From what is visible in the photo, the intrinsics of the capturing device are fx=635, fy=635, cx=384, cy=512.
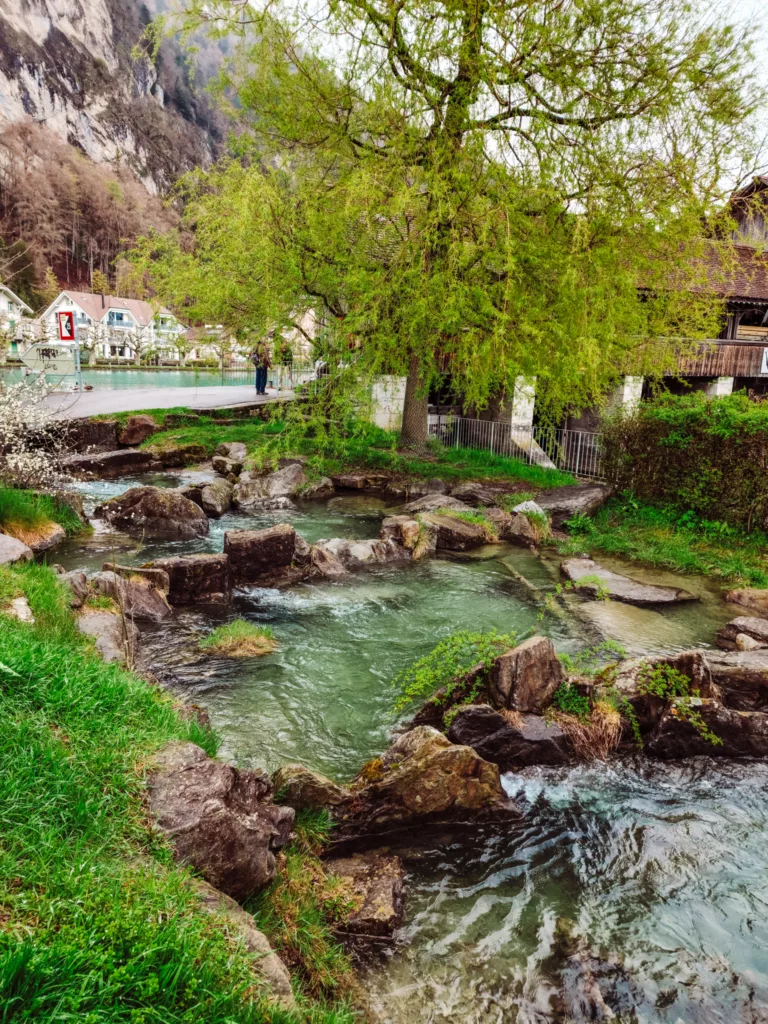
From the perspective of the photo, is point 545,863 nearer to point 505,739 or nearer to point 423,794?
point 423,794

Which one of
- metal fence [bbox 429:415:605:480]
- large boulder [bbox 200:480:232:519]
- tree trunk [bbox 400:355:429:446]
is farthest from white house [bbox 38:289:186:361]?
large boulder [bbox 200:480:232:519]

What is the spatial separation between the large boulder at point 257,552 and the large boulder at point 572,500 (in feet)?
20.9

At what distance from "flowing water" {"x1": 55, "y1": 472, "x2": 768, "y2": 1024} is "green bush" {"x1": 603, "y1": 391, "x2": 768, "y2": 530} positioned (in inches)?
190

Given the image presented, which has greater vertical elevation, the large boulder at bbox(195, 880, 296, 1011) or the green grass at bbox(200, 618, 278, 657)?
the large boulder at bbox(195, 880, 296, 1011)

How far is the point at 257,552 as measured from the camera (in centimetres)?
1002

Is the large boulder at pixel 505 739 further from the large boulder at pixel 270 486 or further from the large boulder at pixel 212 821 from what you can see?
the large boulder at pixel 270 486

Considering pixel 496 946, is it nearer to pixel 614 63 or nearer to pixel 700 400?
pixel 700 400

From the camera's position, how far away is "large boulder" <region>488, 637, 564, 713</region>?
19.5 feet

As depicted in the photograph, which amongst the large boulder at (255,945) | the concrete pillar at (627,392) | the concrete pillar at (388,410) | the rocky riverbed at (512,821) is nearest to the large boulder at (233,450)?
the concrete pillar at (388,410)

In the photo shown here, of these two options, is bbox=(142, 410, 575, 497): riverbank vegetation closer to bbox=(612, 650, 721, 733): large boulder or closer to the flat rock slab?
the flat rock slab

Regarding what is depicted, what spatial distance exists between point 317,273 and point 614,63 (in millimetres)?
7774

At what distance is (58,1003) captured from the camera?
1980 millimetres

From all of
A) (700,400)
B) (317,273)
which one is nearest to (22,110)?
(317,273)

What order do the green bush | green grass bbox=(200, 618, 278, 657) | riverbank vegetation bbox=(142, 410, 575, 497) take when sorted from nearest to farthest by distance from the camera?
green grass bbox=(200, 618, 278, 657) → the green bush → riverbank vegetation bbox=(142, 410, 575, 497)
